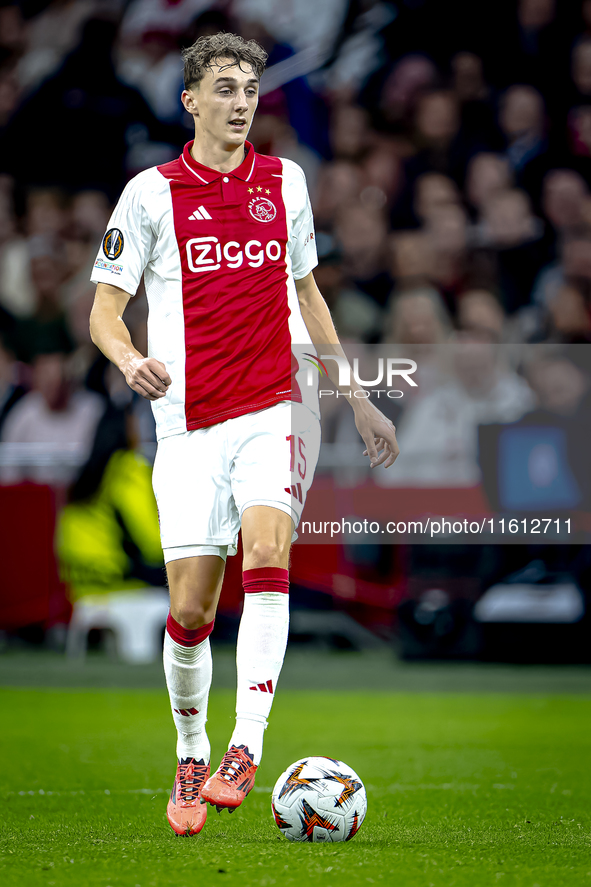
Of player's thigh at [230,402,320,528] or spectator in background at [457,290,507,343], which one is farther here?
spectator in background at [457,290,507,343]

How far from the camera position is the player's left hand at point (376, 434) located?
4.04 meters

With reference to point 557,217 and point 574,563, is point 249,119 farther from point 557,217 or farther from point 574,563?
point 557,217

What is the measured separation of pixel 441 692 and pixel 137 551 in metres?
2.74

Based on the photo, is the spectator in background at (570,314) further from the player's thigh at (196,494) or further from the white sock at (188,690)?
the white sock at (188,690)

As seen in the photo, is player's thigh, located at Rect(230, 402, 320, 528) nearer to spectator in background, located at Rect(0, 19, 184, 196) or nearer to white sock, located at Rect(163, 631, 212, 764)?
white sock, located at Rect(163, 631, 212, 764)

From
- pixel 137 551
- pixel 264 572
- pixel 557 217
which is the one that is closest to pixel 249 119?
pixel 264 572

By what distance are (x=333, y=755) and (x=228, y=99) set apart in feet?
10.4

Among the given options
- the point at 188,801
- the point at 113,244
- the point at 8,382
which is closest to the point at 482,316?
the point at 8,382

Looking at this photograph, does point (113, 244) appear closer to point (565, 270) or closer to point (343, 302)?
point (343, 302)

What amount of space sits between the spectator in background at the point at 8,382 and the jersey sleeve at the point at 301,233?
6.88 metres

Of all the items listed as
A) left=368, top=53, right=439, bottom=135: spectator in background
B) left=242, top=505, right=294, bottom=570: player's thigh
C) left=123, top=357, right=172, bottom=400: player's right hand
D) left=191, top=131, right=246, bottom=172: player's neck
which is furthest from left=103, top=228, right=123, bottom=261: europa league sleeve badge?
left=368, top=53, right=439, bottom=135: spectator in background

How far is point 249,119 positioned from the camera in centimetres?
390

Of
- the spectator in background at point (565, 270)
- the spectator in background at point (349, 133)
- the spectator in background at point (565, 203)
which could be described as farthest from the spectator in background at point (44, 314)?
the spectator in background at point (565, 203)

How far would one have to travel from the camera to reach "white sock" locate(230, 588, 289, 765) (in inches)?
140
